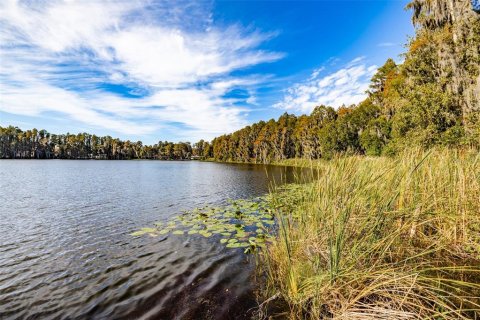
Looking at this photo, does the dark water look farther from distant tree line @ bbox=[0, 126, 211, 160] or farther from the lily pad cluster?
distant tree line @ bbox=[0, 126, 211, 160]

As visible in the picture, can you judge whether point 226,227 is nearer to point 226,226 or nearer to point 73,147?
point 226,226

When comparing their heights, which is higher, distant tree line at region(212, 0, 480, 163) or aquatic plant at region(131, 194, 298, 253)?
distant tree line at region(212, 0, 480, 163)

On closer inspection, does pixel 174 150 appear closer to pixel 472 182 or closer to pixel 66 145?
pixel 66 145

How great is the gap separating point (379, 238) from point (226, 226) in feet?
28.3

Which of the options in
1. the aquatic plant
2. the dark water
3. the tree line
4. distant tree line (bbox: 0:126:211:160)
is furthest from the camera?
distant tree line (bbox: 0:126:211:160)

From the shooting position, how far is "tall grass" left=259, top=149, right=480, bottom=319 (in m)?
3.37

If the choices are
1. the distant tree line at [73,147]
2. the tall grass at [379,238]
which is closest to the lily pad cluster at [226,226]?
the tall grass at [379,238]

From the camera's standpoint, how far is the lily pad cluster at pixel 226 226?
9.75 meters

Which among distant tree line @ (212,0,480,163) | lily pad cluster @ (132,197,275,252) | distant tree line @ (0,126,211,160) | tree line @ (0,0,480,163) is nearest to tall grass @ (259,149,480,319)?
tree line @ (0,0,480,163)

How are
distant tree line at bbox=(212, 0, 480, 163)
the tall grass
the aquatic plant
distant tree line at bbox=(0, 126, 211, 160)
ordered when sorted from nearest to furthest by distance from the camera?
the tall grass
the aquatic plant
distant tree line at bbox=(212, 0, 480, 163)
distant tree line at bbox=(0, 126, 211, 160)

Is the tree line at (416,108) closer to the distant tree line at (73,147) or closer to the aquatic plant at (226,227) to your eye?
the aquatic plant at (226,227)

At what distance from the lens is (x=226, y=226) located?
1170cm

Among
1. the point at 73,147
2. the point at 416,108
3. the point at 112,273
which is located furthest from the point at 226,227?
the point at 73,147

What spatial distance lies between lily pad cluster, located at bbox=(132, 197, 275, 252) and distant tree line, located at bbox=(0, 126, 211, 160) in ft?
491
